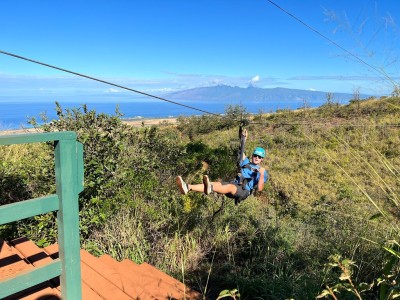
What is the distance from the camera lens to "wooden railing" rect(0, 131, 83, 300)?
5.25 ft

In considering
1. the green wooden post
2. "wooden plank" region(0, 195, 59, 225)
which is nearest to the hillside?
the green wooden post

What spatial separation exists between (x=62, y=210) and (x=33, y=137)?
0.43 metres

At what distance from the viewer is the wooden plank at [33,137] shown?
147 cm

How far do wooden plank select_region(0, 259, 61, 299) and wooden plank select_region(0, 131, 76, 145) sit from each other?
0.70 metres

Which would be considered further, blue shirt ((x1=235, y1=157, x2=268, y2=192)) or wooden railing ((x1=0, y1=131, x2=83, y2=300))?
blue shirt ((x1=235, y1=157, x2=268, y2=192))

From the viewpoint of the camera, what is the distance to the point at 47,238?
4.26m

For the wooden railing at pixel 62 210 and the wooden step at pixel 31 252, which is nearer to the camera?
the wooden railing at pixel 62 210

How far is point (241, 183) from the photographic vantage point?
197 inches

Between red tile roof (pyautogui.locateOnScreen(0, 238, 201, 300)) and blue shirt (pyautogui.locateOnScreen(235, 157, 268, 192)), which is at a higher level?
blue shirt (pyautogui.locateOnScreen(235, 157, 268, 192))

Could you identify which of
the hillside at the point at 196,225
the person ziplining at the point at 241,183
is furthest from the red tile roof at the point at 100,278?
the person ziplining at the point at 241,183

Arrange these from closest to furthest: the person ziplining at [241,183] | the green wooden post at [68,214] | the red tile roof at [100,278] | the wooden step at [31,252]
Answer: the green wooden post at [68,214] < the red tile roof at [100,278] < the wooden step at [31,252] < the person ziplining at [241,183]

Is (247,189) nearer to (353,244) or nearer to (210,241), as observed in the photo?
(210,241)

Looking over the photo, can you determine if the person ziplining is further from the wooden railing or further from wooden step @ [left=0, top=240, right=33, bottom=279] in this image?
the wooden railing

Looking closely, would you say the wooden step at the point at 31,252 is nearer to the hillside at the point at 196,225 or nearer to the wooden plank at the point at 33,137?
the hillside at the point at 196,225
